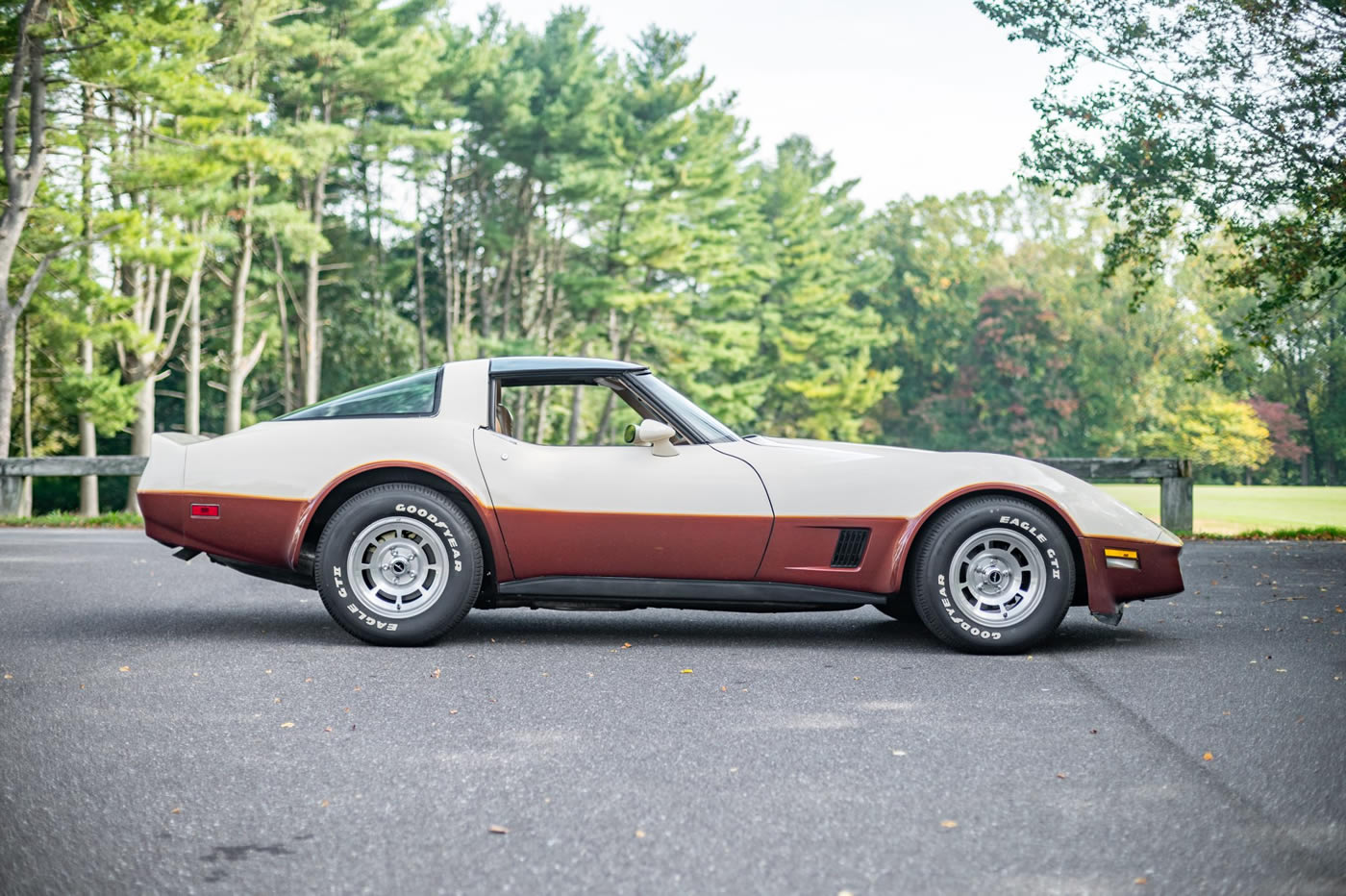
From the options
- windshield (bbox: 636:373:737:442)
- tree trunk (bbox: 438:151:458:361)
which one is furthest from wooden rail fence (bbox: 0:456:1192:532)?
tree trunk (bbox: 438:151:458:361)

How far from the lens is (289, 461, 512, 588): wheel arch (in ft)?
20.1

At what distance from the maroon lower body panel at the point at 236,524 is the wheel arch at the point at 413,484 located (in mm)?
68

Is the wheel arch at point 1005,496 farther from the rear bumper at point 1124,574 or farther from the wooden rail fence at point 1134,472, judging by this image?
the wooden rail fence at point 1134,472

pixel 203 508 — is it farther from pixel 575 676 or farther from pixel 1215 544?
pixel 1215 544

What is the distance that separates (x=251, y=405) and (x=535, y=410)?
10.5 metres

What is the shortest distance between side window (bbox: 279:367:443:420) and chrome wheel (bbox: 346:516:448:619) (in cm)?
59

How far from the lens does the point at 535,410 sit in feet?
155

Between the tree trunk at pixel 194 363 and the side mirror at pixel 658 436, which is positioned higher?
the tree trunk at pixel 194 363

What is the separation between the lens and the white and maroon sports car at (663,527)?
19.8 feet

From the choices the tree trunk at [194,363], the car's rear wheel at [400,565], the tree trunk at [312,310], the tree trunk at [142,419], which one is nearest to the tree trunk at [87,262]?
the tree trunk at [142,419]

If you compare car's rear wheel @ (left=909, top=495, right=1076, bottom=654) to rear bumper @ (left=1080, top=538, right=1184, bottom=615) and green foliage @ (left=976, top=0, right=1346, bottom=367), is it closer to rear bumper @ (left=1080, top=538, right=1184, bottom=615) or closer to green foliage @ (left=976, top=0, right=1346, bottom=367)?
rear bumper @ (left=1080, top=538, right=1184, bottom=615)

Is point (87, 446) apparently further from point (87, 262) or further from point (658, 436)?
point (658, 436)

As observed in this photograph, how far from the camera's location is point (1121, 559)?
238 inches

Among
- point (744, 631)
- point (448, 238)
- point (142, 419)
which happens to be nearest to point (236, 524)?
point (744, 631)
